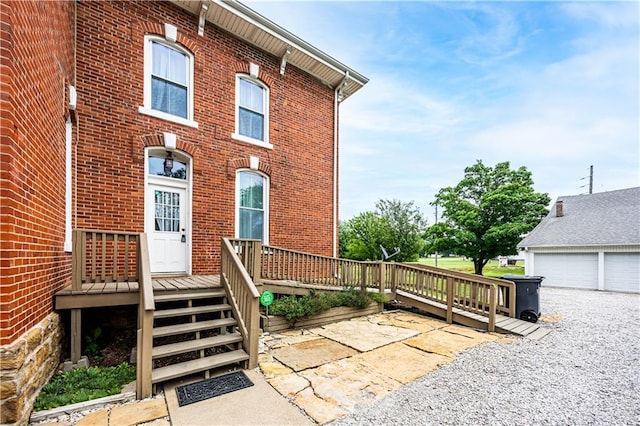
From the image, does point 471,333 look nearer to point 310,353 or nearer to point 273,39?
point 310,353

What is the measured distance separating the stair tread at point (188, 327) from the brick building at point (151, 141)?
109cm

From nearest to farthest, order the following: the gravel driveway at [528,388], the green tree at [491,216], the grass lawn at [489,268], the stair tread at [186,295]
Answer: the gravel driveway at [528,388], the stair tread at [186,295], the green tree at [491,216], the grass lawn at [489,268]

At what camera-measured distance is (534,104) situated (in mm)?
13516

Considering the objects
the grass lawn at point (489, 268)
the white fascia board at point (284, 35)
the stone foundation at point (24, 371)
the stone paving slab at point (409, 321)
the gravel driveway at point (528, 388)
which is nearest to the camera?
the stone foundation at point (24, 371)

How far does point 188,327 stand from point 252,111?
17.7 feet

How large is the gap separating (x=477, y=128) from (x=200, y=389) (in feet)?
74.6

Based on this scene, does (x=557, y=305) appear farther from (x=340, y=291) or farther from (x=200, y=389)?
(x=200, y=389)

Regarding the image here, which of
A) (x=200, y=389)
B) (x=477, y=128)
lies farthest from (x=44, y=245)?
(x=477, y=128)

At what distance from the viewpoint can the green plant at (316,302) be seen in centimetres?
525

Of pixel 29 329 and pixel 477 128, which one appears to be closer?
pixel 29 329

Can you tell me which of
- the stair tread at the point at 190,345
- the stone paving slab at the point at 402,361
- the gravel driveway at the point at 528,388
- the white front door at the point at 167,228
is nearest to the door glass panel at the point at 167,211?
the white front door at the point at 167,228

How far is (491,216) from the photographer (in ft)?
55.7

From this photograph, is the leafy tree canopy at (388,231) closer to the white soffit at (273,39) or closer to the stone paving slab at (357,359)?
the white soffit at (273,39)

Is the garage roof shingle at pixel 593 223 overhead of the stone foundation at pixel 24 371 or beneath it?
overhead
